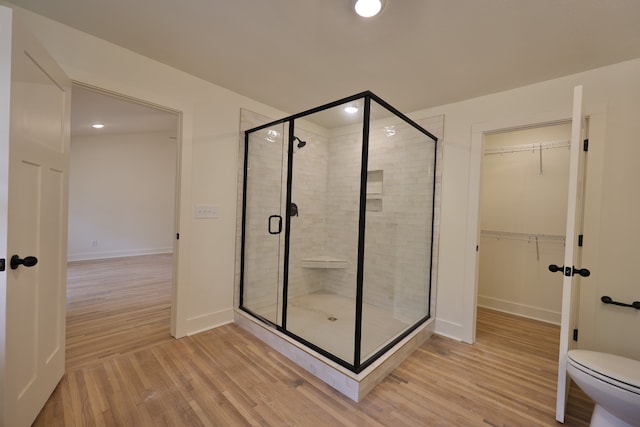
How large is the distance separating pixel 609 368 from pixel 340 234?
218 centimetres

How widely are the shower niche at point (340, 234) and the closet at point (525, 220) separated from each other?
1.06m

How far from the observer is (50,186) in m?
1.50

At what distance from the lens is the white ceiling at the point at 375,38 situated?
1.49m

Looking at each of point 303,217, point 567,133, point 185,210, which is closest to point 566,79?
point 567,133

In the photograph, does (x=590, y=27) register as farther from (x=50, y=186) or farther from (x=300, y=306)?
(x=50, y=186)

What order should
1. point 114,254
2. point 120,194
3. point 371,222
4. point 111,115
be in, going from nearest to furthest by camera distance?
point 371,222, point 111,115, point 114,254, point 120,194

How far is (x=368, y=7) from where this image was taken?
1.44 metres

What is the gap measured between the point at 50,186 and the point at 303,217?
6.88 feet

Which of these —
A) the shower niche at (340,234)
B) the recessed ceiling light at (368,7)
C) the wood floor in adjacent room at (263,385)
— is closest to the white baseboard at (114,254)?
the wood floor in adjacent room at (263,385)

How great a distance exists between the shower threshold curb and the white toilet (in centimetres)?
105

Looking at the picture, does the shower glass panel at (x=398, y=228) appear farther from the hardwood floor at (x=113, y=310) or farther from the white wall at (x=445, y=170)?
the hardwood floor at (x=113, y=310)

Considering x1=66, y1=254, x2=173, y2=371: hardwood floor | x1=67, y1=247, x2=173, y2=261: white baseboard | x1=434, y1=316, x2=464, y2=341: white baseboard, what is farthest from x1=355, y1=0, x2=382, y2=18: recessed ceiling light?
x1=67, y1=247, x2=173, y2=261: white baseboard

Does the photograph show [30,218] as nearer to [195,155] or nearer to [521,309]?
[195,155]

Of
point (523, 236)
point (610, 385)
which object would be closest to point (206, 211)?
point (610, 385)
